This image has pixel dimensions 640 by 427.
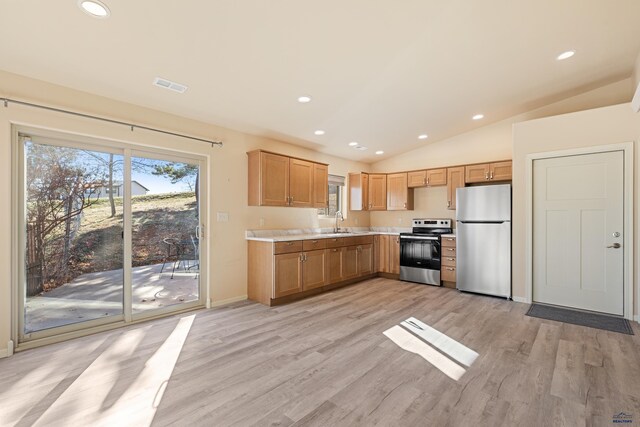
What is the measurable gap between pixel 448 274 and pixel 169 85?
5.01 meters

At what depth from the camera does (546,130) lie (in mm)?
4203

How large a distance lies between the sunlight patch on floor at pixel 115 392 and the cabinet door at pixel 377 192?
182 inches

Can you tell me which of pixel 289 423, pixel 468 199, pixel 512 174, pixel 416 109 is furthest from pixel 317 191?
pixel 289 423

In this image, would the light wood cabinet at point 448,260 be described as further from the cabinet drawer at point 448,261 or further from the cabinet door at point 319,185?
the cabinet door at point 319,185

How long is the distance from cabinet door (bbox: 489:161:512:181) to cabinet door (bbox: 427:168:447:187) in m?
0.77

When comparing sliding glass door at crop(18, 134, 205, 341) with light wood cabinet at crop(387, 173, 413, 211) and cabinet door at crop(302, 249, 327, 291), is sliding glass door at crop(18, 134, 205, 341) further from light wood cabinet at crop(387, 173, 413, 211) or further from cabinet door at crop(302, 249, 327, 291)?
light wood cabinet at crop(387, 173, 413, 211)

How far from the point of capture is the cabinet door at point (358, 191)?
6336 millimetres

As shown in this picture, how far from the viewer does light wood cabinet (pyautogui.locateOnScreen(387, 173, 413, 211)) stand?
20.0 feet

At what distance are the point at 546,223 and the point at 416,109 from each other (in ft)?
8.02

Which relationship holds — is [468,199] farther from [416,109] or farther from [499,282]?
[416,109]

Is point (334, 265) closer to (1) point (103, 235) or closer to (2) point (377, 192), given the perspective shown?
(2) point (377, 192)

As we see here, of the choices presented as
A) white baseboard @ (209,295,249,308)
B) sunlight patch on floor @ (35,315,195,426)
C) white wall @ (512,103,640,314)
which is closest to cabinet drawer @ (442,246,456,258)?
white wall @ (512,103,640,314)

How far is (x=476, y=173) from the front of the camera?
206 inches

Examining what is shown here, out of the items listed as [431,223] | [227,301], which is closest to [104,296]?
[227,301]
